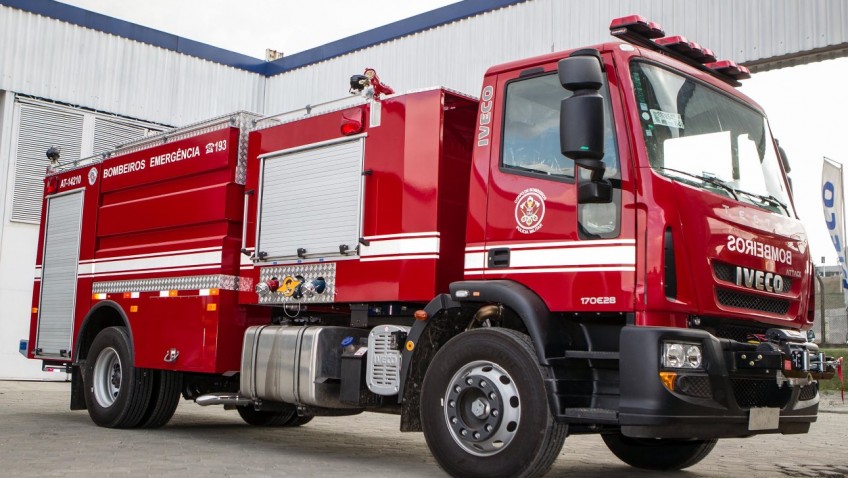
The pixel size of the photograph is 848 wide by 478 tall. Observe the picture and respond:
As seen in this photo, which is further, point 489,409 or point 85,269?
point 85,269

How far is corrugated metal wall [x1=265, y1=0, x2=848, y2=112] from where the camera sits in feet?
44.0

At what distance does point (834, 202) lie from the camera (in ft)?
51.1

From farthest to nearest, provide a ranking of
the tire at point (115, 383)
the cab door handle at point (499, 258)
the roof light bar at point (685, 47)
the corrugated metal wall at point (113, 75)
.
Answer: the corrugated metal wall at point (113, 75) → the tire at point (115, 383) → the roof light bar at point (685, 47) → the cab door handle at point (499, 258)

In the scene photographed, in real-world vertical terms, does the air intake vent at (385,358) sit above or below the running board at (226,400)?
above

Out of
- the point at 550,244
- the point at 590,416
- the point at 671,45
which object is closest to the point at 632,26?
the point at 671,45

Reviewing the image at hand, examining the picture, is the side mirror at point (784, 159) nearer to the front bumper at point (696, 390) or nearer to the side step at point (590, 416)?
the front bumper at point (696, 390)

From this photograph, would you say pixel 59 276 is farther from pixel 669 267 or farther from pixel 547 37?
pixel 547 37

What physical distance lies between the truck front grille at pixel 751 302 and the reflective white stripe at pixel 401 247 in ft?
6.90

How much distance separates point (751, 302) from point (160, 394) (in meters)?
6.19

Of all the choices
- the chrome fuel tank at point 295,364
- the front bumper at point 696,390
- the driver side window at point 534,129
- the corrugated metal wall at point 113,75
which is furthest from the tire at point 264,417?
the corrugated metal wall at point 113,75

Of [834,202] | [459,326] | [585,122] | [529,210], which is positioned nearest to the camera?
[585,122]

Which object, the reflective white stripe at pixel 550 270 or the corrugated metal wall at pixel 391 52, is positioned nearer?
the reflective white stripe at pixel 550 270

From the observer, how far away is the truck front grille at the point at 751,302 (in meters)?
5.79

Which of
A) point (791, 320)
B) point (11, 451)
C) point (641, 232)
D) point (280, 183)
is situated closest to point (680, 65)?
point (641, 232)
